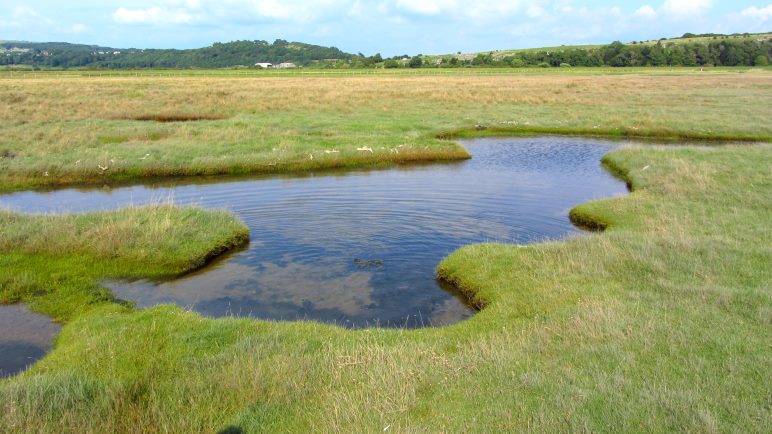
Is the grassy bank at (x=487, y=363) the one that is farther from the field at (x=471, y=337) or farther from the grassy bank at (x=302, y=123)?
the grassy bank at (x=302, y=123)

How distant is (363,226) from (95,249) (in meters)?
9.00

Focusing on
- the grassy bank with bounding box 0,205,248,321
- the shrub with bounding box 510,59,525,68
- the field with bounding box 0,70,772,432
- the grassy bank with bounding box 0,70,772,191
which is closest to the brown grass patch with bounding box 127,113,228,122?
the grassy bank with bounding box 0,70,772,191

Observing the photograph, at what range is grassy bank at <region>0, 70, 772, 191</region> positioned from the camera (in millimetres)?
31391

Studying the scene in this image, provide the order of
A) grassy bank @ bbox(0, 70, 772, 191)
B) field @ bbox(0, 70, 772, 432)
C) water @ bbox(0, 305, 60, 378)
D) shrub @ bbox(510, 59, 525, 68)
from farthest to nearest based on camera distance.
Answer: shrub @ bbox(510, 59, 525, 68) < grassy bank @ bbox(0, 70, 772, 191) < water @ bbox(0, 305, 60, 378) < field @ bbox(0, 70, 772, 432)

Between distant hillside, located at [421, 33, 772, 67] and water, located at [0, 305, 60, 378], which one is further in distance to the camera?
distant hillside, located at [421, 33, 772, 67]

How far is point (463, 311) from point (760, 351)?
6759 millimetres

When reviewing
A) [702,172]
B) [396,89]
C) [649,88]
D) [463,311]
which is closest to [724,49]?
[649,88]

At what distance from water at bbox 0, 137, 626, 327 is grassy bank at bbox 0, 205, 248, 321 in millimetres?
782

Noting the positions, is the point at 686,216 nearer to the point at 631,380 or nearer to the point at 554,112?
the point at 631,380

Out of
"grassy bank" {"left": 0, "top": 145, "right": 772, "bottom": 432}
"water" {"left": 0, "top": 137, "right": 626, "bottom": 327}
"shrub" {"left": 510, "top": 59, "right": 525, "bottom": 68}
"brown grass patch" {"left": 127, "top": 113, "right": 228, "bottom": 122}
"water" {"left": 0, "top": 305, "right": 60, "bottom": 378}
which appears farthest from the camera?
"shrub" {"left": 510, "top": 59, "right": 525, "bottom": 68}

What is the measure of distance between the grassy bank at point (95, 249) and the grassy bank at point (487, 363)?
2394 mm

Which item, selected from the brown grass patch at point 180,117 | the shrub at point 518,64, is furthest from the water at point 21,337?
the shrub at point 518,64

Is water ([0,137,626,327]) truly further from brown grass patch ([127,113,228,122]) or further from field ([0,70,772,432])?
brown grass patch ([127,113,228,122])

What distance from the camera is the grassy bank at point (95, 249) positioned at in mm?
15023
